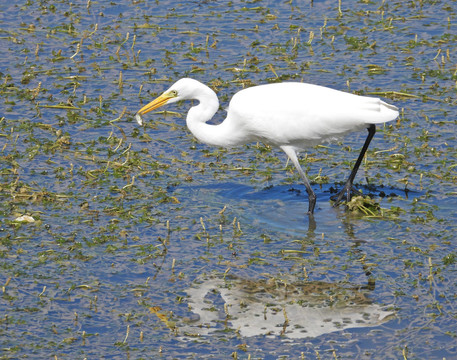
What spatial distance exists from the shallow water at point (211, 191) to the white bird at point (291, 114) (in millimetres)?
774

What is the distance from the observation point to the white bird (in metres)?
9.45

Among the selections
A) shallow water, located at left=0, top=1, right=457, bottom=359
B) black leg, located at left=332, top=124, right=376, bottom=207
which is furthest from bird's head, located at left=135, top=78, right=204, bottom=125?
black leg, located at left=332, top=124, right=376, bottom=207

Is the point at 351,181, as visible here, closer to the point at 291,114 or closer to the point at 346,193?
the point at 346,193

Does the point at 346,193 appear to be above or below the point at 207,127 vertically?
below

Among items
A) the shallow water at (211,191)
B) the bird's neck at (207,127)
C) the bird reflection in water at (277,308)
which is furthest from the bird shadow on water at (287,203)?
the bird reflection in water at (277,308)

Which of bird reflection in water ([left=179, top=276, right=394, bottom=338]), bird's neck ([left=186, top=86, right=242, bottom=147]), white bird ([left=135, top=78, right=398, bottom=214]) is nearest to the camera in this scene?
bird reflection in water ([left=179, top=276, right=394, bottom=338])

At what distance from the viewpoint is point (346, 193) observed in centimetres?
996

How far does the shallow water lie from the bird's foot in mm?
143

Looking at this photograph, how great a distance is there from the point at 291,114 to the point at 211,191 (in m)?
1.39

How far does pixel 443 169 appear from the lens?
10.5 meters

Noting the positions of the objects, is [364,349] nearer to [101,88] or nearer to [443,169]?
[443,169]

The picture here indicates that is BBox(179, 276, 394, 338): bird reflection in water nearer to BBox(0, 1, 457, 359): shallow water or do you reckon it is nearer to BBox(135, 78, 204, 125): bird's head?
BBox(0, 1, 457, 359): shallow water

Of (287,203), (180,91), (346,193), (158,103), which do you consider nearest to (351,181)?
(346,193)

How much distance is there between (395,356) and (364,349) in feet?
0.82
